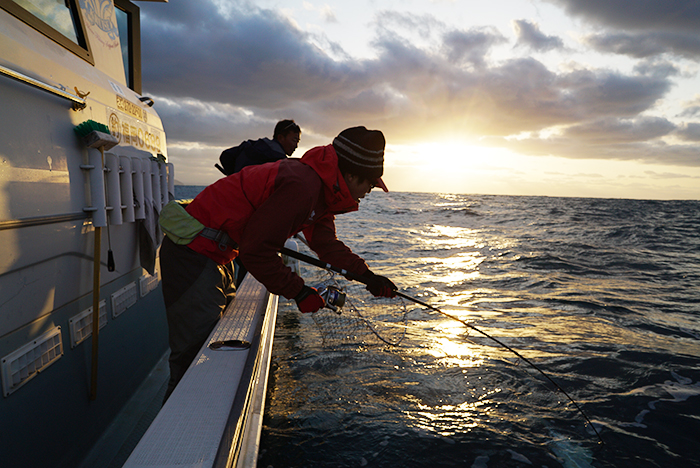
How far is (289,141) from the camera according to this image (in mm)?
4832

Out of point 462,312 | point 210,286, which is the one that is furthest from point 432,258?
point 210,286

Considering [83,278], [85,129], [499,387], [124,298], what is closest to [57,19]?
[85,129]

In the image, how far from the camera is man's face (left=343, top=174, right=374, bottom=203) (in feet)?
8.03

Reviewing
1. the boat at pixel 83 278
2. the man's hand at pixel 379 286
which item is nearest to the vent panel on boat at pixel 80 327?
the boat at pixel 83 278

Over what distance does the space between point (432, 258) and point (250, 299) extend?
9.23 meters

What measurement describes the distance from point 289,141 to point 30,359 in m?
3.51

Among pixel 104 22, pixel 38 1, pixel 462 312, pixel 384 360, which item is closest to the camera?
pixel 38 1

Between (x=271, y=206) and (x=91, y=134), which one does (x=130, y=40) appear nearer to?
(x=91, y=134)

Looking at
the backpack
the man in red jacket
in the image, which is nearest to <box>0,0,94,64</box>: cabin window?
the man in red jacket

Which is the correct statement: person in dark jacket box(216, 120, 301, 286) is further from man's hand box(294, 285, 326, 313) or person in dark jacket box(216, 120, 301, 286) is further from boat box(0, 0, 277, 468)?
man's hand box(294, 285, 326, 313)

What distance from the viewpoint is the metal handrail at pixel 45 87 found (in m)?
1.77

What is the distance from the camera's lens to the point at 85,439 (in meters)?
2.49

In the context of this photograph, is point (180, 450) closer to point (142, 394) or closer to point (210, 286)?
point (210, 286)

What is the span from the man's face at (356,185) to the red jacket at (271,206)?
4cm
